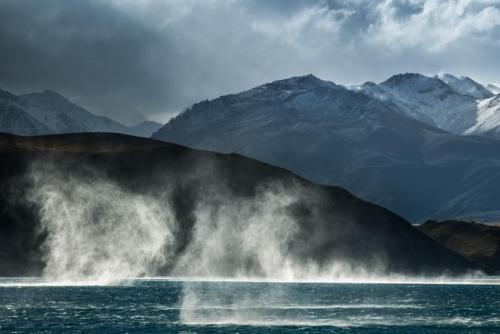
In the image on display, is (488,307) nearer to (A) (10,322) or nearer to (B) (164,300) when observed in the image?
(B) (164,300)

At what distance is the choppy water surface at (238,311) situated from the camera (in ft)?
344

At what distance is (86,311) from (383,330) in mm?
47317

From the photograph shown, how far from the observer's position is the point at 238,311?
5034 inches

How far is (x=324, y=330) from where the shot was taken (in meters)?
102

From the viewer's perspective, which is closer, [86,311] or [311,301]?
[86,311]

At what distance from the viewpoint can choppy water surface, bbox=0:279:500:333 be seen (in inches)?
4131

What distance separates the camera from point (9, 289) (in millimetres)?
180250

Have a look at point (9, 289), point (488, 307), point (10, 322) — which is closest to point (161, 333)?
point (10, 322)

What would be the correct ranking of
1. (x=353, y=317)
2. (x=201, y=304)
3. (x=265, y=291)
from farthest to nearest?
(x=265, y=291) → (x=201, y=304) → (x=353, y=317)

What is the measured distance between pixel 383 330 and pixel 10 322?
47.7 m

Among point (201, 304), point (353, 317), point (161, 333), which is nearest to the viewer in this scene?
point (161, 333)

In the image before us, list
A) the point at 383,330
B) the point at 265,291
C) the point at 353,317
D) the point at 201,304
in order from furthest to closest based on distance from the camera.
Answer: the point at 265,291 → the point at 201,304 → the point at 353,317 → the point at 383,330

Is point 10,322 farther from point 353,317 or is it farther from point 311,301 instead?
point 311,301

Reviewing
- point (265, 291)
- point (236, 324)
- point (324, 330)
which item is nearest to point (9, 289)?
point (265, 291)
